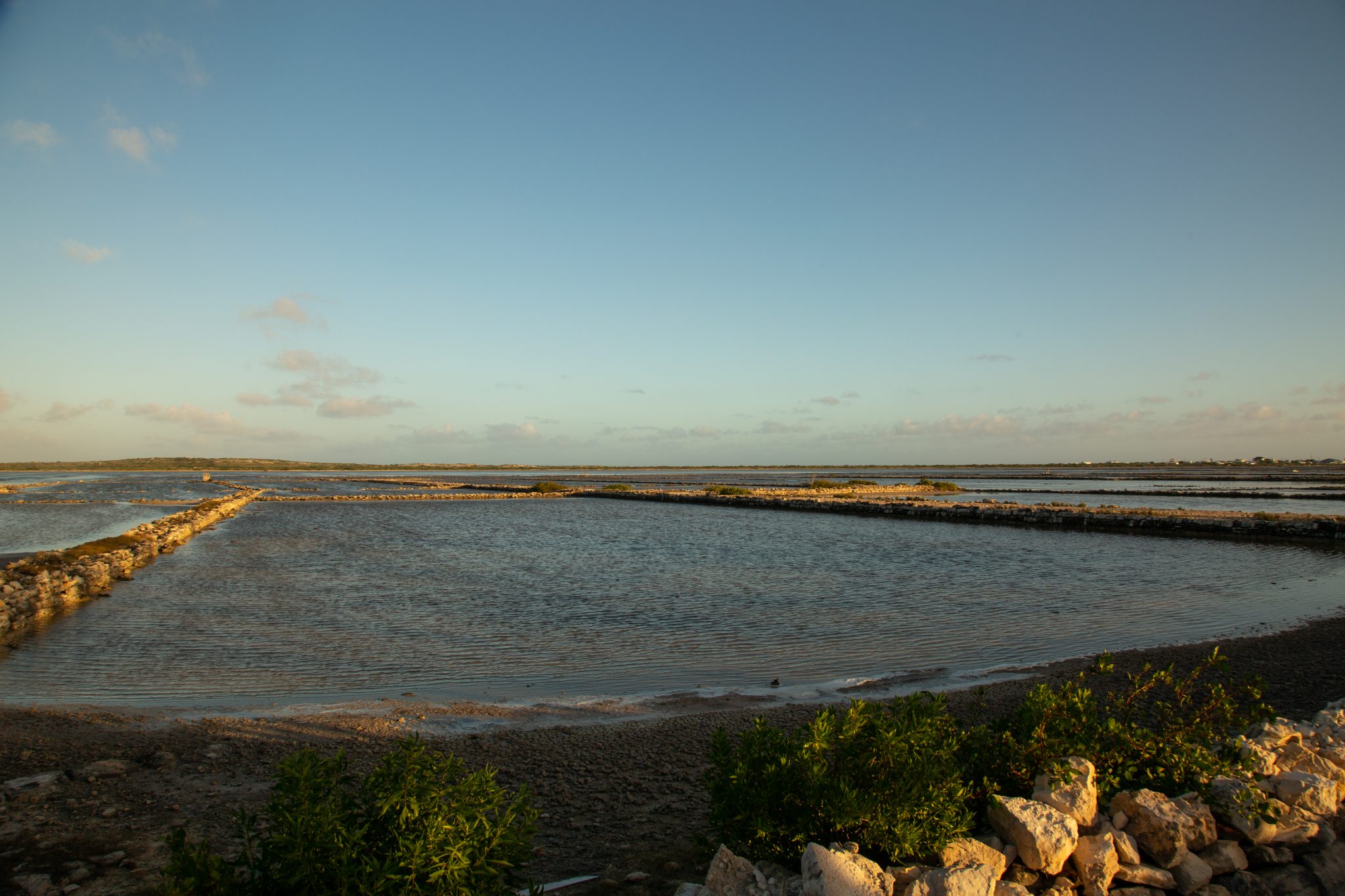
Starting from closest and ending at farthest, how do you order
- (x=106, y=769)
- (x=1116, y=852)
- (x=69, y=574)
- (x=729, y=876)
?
1. (x=729, y=876)
2. (x=1116, y=852)
3. (x=106, y=769)
4. (x=69, y=574)

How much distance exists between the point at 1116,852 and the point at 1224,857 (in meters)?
0.75

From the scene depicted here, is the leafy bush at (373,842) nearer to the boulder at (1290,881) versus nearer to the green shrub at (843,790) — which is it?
the green shrub at (843,790)

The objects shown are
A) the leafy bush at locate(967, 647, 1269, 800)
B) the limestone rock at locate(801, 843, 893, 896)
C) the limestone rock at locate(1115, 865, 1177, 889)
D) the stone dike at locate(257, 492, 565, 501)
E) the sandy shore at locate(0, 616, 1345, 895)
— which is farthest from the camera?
the stone dike at locate(257, 492, 565, 501)

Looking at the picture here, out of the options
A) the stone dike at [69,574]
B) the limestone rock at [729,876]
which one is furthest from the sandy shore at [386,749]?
the stone dike at [69,574]

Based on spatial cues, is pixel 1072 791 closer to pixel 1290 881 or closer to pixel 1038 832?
pixel 1038 832

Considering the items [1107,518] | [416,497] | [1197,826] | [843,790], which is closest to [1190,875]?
[1197,826]

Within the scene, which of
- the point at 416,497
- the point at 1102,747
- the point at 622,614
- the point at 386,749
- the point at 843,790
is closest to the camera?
the point at 843,790

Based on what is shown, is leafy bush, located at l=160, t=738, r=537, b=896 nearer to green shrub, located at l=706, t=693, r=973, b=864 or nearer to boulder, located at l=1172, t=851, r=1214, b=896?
green shrub, located at l=706, t=693, r=973, b=864

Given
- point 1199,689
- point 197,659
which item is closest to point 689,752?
point 1199,689

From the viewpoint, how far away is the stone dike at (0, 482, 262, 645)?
45.1 ft

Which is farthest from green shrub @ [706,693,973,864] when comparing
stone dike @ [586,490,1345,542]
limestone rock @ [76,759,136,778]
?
stone dike @ [586,490,1345,542]

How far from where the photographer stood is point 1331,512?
37.0 metres

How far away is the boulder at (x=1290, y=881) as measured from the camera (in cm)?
423

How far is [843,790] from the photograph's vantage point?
12.7ft
